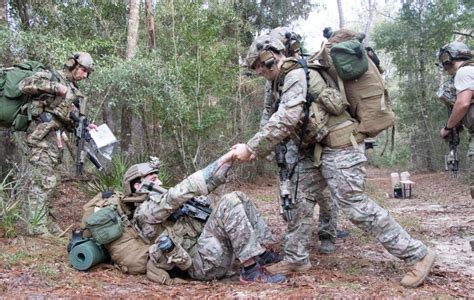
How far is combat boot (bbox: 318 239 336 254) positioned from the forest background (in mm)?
3655

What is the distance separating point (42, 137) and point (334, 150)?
3.58m

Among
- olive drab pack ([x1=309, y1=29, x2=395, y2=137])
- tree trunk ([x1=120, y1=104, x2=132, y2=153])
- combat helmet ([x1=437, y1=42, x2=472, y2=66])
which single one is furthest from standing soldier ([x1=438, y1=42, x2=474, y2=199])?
tree trunk ([x1=120, y1=104, x2=132, y2=153])

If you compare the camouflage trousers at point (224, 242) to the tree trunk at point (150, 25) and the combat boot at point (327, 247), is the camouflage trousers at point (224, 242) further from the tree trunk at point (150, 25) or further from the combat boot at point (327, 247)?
the tree trunk at point (150, 25)

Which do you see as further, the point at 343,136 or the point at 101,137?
the point at 101,137

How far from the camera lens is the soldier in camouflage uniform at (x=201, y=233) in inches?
147

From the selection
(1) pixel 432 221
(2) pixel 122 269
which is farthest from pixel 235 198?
(1) pixel 432 221

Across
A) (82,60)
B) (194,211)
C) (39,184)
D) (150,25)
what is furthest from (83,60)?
(150,25)

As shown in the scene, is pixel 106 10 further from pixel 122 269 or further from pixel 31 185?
pixel 122 269

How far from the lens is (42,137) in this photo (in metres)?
5.35

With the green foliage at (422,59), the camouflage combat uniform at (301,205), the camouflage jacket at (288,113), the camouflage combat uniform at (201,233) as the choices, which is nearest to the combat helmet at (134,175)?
the camouflage combat uniform at (201,233)

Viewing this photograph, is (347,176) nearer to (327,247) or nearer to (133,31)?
(327,247)

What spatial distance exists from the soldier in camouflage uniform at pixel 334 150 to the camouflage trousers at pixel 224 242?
44 centimetres

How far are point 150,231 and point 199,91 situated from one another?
6.66m

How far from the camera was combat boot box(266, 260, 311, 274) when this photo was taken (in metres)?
4.06
